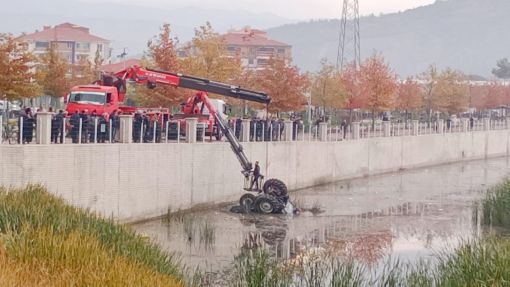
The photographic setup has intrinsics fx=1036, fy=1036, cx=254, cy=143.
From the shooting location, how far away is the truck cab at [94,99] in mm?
37562

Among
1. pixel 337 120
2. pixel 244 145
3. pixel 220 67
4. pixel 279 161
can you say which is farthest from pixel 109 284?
pixel 337 120

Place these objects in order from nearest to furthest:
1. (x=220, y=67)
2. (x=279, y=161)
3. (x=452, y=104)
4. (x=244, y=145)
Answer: (x=244, y=145), (x=279, y=161), (x=220, y=67), (x=452, y=104)

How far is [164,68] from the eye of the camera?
4903 cm

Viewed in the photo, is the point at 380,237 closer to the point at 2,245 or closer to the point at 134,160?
the point at 134,160

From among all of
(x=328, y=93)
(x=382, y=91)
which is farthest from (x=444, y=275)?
(x=382, y=91)

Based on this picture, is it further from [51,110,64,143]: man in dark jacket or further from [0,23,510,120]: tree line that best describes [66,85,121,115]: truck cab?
[51,110,64,143]: man in dark jacket

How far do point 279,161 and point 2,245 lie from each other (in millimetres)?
30243

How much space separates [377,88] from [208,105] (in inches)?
1207

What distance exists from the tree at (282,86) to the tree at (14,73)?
67.2 ft

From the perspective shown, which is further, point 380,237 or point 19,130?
point 380,237

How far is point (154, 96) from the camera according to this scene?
153ft

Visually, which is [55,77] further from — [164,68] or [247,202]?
[247,202]

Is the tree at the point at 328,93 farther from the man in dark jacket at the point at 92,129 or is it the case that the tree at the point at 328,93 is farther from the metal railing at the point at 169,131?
the man in dark jacket at the point at 92,129

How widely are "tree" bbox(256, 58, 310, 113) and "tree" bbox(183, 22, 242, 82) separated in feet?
6.30
